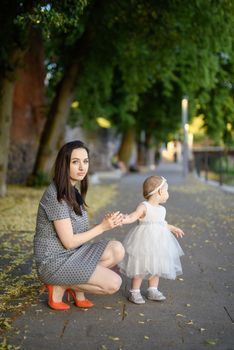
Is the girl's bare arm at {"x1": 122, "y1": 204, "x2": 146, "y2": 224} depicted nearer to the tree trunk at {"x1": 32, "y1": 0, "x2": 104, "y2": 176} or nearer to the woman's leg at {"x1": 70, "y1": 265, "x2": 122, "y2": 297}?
the woman's leg at {"x1": 70, "y1": 265, "x2": 122, "y2": 297}

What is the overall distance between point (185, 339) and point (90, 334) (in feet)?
2.32

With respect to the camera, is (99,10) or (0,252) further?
(99,10)

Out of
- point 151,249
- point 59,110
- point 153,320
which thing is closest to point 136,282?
point 151,249

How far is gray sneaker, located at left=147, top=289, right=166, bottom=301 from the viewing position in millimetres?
4904

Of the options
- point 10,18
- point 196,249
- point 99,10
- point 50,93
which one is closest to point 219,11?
point 99,10

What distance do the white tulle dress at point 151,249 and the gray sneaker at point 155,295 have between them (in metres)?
0.16

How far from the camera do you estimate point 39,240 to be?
15.2 ft

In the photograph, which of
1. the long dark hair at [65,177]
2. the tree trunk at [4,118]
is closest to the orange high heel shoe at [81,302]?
the long dark hair at [65,177]

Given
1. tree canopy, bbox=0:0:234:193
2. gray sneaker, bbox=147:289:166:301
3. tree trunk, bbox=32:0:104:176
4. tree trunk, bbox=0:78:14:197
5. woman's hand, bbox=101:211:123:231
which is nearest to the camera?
woman's hand, bbox=101:211:123:231

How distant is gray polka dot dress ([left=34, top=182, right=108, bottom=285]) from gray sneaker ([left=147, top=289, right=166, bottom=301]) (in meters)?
0.68

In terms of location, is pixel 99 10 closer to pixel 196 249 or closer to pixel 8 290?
pixel 196 249

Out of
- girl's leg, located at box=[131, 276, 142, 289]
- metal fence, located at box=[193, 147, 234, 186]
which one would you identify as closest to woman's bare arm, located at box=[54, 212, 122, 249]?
girl's leg, located at box=[131, 276, 142, 289]

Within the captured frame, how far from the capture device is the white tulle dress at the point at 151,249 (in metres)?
4.80

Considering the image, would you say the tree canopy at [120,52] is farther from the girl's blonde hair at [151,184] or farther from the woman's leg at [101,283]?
the woman's leg at [101,283]
